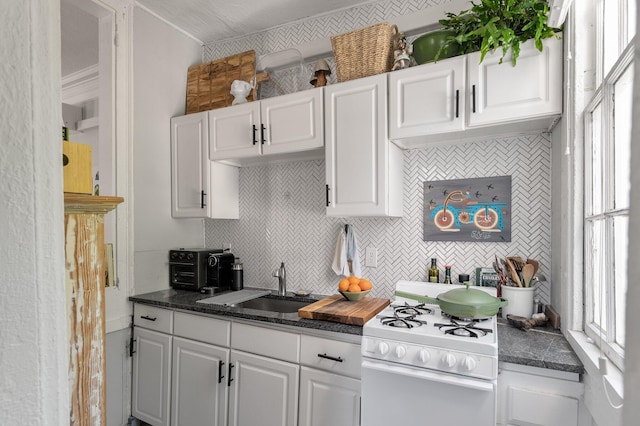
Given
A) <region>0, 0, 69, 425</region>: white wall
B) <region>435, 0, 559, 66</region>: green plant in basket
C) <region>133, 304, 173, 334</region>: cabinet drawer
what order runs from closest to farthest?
<region>0, 0, 69, 425</region>: white wall → <region>435, 0, 559, 66</region>: green plant in basket → <region>133, 304, 173, 334</region>: cabinet drawer

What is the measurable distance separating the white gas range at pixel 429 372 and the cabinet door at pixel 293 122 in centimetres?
123

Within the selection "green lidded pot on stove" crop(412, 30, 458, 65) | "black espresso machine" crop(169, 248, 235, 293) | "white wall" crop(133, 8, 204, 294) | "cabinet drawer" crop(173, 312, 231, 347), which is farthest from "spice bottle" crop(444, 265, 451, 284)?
"white wall" crop(133, 8, 204, 294)

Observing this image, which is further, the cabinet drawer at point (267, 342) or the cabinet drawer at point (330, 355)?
the cabinet drawer at point (267, 342)

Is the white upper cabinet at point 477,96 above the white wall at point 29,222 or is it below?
above

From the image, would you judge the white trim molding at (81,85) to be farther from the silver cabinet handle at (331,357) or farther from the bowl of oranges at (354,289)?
the silver cabinet handle at (331,357)

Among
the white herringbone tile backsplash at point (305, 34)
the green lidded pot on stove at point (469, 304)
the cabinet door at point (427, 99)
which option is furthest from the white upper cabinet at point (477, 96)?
the green lidded pot on stove at point (469, 304)

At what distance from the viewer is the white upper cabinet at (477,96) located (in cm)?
168

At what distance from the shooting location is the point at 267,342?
6.48 ft

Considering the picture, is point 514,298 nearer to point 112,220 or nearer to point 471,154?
point 471,154

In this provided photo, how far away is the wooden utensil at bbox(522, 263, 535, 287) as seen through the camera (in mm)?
1880

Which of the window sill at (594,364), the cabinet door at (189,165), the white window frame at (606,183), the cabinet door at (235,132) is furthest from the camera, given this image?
the cabinet door at (189,165)

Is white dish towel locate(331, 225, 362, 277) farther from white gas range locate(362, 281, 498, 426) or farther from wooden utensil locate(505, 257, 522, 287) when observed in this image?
wooden utensil locate(505, 257, 522, 287)

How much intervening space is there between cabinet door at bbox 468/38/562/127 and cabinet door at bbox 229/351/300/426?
1.70 meters

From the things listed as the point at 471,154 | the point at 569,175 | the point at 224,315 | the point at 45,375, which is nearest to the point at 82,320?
the point at 45,375
